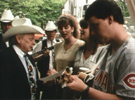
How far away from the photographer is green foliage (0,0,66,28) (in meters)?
17.4

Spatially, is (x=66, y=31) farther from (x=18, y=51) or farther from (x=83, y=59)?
(x=18, y=51)

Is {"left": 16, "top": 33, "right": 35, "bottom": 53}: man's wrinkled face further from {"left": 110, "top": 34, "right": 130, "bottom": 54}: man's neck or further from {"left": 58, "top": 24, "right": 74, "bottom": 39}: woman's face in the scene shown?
{"left": 110, "top": 34, "right": 130, "bottom": 54}: man's neck

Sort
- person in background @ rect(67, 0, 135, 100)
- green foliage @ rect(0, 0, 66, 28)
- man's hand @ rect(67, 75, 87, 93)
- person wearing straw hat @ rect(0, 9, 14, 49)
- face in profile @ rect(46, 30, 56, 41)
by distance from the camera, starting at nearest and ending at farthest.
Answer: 1. person in background @ rect(67, 0, 135, 100)
2. man's hand @ rect(67, 75, 87, 93)
3. person wearing straw hat @ rect(0, 9, 14, 49)
4. face in profile @ rect(46, 30, 56, 41)
5. green foliage @ rect(0, 0, 66, 28)

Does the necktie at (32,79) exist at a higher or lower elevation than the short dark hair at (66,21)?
lower

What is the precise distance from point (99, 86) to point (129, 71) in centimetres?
39

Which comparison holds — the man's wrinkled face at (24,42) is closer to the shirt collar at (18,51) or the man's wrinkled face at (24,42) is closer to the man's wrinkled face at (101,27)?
the shirt collar at (18,51)

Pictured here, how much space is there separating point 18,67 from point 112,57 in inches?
53.0

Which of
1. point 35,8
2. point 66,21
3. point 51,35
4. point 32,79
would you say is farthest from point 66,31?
point 35,8

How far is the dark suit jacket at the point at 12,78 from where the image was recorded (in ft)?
8.10

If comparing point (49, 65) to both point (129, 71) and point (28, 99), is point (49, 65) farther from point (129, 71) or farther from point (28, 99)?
point (129, 71)

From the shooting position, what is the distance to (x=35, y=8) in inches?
723

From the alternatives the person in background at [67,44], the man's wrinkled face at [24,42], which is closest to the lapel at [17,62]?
the man's wrinkled face at [24,42]

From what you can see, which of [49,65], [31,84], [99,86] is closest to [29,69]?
[31,84]

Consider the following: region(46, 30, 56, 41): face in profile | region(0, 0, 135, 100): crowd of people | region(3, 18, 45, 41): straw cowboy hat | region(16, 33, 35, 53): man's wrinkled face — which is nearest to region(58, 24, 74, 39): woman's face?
region(0, 0, 135, 100): crowd of people
